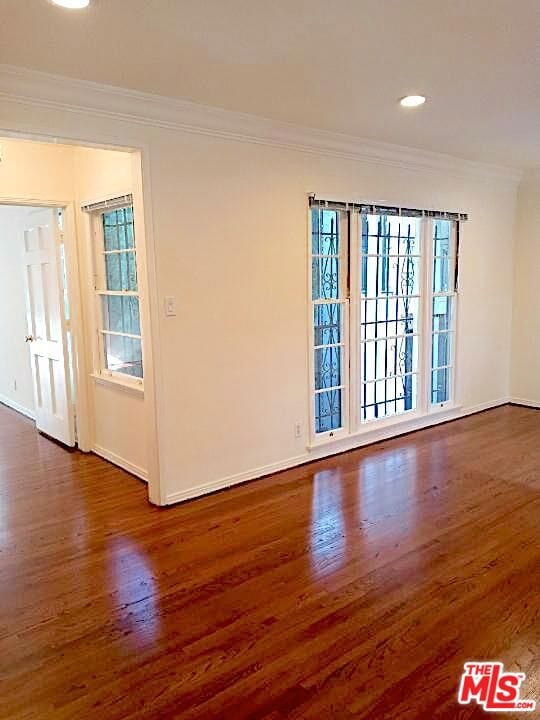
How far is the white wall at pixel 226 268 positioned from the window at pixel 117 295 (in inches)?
25.6

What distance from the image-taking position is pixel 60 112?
2988 mm

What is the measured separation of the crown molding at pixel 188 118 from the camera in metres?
2.86

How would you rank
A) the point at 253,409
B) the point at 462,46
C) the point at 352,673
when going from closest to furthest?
the point at 352,673 → the point at 462,46 → the point at 253,409

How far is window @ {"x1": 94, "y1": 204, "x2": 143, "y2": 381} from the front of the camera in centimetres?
417

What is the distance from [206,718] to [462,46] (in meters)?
2.98

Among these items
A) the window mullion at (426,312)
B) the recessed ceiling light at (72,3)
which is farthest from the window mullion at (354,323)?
the recessed ceiling light at (72,3)

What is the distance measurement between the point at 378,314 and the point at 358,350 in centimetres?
43

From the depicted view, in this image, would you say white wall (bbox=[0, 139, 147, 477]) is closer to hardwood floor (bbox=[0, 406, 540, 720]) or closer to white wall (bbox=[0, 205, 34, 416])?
hardwood floor (bbox=[0, 406, 540, 720])

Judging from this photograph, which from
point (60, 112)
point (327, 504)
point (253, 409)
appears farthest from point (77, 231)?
point (327, 504)

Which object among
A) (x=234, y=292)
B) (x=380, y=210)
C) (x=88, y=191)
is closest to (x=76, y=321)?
(x=88, y=191)

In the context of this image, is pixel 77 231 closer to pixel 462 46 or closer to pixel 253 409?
pixel 253 409

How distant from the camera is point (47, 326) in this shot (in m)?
4.91

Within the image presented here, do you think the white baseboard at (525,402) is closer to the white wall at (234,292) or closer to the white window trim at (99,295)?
the white wall at (234,292)

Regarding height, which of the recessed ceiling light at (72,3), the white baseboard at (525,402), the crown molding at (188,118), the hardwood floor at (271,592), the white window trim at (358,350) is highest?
the recessed ceiling light at (72,3)
